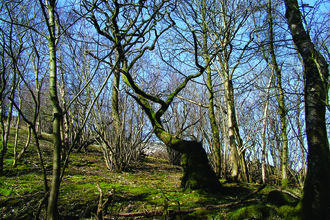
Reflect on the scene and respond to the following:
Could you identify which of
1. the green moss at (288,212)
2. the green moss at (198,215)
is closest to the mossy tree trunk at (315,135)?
the green moss at (288,212)

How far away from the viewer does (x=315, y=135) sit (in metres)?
2.09

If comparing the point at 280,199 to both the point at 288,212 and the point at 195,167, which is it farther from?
the point at 195,167

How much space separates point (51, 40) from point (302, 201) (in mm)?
2763

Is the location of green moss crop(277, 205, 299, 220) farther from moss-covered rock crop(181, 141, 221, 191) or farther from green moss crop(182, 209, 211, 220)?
moss-covered rock crop(181, 141, 221, 191)

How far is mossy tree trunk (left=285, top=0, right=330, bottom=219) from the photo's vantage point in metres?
1.94

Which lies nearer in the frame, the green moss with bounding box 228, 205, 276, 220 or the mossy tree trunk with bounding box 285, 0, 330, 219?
the mossy tree trunk with bounding box 285, 0, 330, 219

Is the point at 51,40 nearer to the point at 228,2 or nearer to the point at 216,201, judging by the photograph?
the point at 216,201

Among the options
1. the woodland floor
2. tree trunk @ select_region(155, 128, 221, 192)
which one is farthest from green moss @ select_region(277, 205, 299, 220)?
tree trunk @ select_region(155, 128, 221, 192)

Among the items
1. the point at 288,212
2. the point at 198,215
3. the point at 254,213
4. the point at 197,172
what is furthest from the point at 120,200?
the point at 288,212

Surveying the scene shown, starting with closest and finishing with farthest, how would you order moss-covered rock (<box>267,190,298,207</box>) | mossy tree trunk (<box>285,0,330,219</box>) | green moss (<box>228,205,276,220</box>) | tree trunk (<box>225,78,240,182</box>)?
mossy tree trunk (<box>285,0,330,219</box>) → green moss (<box>228,205,276,220</box>) → moss-covered rock (<box>267,190,298,207</box>) → tree trunk (<box>225,78,240,182</box>)

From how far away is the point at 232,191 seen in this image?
373cm

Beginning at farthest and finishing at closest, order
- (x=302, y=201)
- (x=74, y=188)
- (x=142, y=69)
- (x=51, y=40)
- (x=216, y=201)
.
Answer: (x=142, y=69)
(x=74, y=188)
(x=216, y=201)
(x=302, y=201)
(x=51, y=40)

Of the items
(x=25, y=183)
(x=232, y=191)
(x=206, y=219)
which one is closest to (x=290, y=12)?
(x=206, y=219)

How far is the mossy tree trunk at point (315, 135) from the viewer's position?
6.35ft
